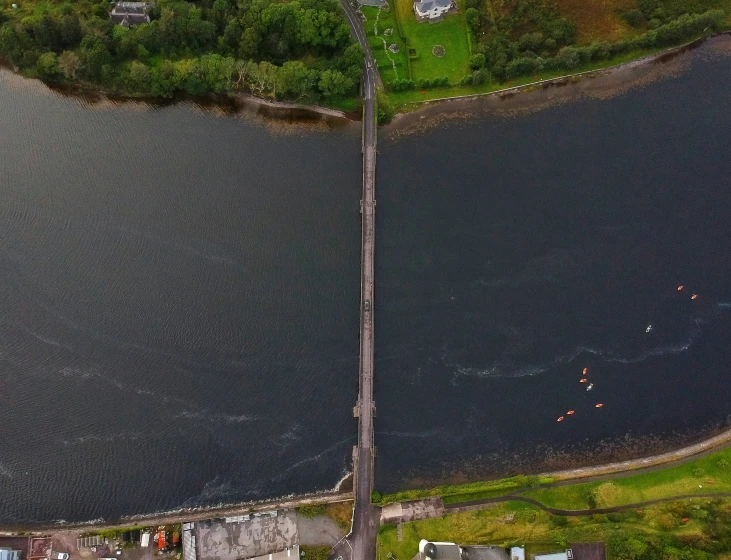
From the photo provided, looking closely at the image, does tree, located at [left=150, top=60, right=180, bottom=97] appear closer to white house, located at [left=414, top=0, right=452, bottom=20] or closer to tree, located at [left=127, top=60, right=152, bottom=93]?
tree, located at [left=127, top=60, right=152, bottom=93]

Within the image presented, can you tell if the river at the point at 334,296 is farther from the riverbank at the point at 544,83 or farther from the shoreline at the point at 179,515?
the riverbank at the point at 544,83

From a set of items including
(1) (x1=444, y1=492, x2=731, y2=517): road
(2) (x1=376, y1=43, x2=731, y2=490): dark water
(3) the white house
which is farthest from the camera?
(3) the white house

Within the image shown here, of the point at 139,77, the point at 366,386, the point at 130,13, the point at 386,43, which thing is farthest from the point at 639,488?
the point at 130,13

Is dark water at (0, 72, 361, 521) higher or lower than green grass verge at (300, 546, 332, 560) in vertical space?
higher

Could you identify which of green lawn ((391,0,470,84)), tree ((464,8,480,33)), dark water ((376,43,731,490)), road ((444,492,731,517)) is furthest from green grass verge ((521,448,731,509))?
tree ((464,8,480,33))

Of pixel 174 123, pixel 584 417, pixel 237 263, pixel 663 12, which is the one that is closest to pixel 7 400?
pixel 237 263

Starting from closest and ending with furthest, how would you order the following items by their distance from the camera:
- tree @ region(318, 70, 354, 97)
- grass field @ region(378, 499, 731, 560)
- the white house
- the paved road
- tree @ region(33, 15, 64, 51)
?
grass field @ region(378, 499, 731, 560)
the paved road
tree @ region(318, 70, 354, 97)
tree @ region(33, 15, 64, 51)
the white house

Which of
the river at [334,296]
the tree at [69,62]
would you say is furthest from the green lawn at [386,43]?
the tree at [69,62]

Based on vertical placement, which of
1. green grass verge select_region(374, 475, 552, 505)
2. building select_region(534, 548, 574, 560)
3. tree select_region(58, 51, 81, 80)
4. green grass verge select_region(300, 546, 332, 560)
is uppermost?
tree select_region(58, 51, 81, 80)
